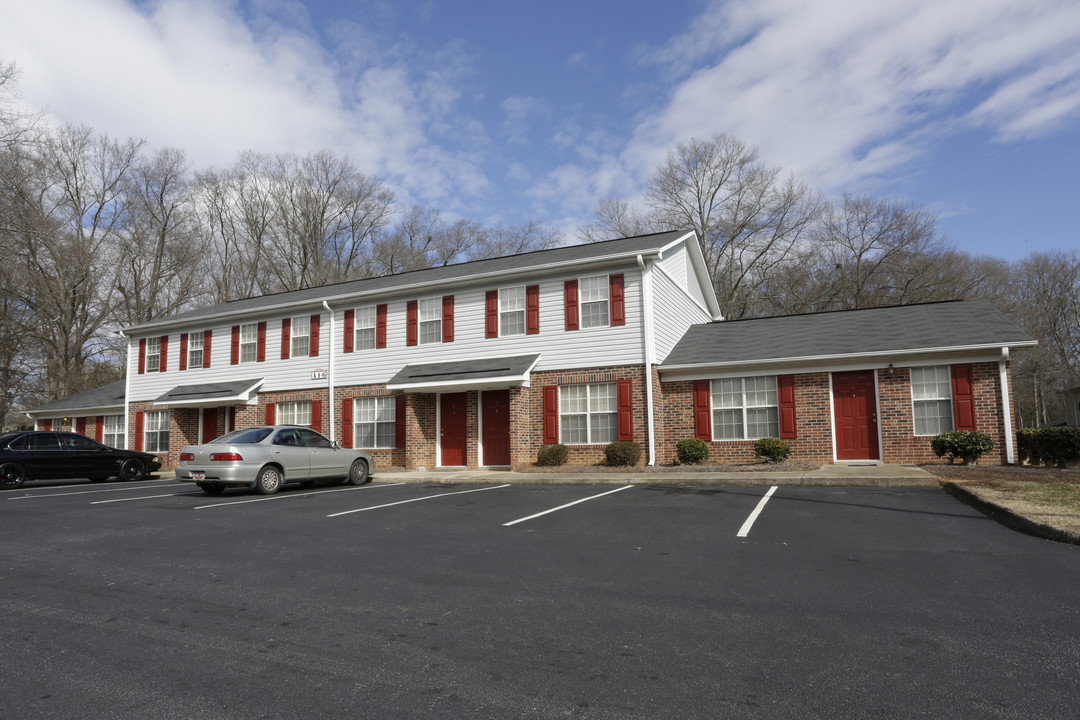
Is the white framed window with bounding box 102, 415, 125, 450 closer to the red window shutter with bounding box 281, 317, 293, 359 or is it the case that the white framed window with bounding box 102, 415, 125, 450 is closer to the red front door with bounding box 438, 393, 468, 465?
the red window shutter with bounding box 281, 317, 293, 359

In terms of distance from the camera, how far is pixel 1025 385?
49219 mm

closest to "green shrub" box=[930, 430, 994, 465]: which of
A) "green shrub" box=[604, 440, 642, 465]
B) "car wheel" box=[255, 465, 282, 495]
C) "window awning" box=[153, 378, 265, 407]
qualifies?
"green shrub" box=[604, 440, 642, 465]

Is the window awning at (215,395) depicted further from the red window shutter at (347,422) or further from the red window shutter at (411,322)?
the red window shutter at (411,322)

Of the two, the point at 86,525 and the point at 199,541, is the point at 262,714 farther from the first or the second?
the point at 86,525

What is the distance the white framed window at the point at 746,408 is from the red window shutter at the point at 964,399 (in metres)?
3.96

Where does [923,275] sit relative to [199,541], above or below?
above

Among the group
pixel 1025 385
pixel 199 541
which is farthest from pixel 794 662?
pixel 1025 385

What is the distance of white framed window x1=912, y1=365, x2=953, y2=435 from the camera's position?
53.0 feet

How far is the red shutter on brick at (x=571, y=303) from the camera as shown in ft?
60.8

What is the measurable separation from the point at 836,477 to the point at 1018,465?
582cm

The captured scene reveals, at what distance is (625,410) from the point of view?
17656mm

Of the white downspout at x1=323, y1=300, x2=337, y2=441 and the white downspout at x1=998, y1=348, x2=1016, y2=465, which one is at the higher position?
the white downspout at x1=323, y1=300, x2=337, y2=441

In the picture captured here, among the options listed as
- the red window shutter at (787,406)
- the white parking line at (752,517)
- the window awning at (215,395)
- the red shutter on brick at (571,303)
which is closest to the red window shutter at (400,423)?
the window awning at (215,395)

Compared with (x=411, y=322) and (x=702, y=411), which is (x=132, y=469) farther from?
(x=702, y=411)
